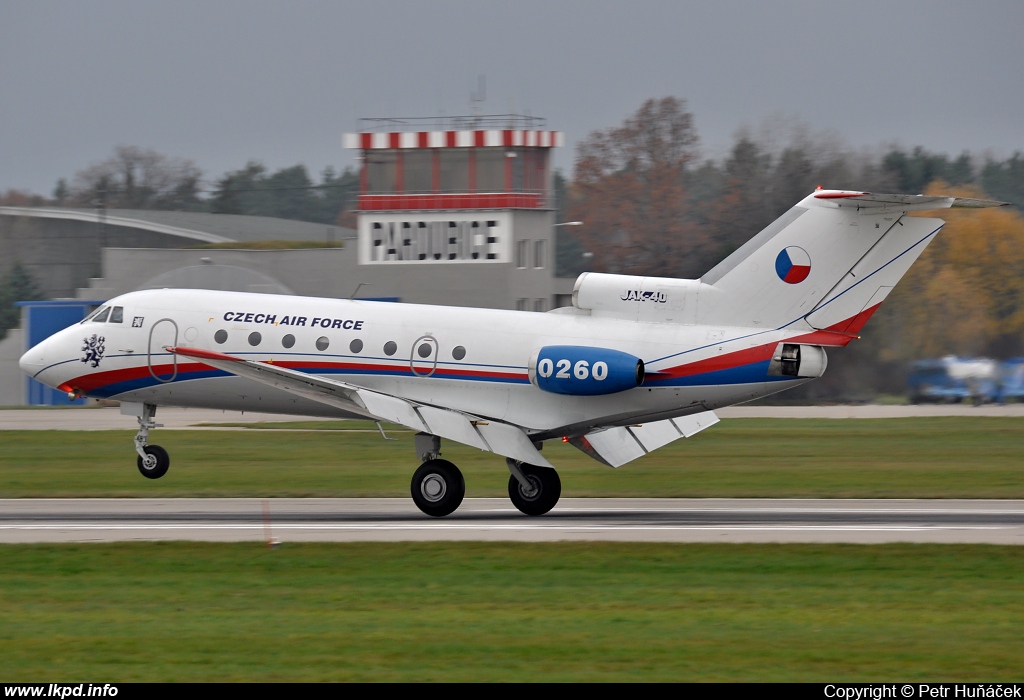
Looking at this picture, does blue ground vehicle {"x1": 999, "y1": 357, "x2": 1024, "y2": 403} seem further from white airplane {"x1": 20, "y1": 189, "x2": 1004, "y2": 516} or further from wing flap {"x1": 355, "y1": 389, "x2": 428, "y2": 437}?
wing flap {"x1": 355, "y1": 389, "x2": 428, "y2": 437}

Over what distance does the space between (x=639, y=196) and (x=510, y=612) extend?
247ft

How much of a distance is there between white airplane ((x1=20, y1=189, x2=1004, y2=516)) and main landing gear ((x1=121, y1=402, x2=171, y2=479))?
1081mm

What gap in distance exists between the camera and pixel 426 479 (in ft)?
72.5

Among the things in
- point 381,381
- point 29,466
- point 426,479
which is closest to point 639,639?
point 426,479

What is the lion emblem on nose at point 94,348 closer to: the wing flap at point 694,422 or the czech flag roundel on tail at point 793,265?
the wing flap at point 694,422

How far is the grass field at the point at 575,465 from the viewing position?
26938 millimetres

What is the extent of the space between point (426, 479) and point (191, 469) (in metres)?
10.9

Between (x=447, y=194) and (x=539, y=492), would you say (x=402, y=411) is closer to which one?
(x=539, y=492)

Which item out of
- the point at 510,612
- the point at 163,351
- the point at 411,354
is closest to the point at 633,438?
the point at 411,354

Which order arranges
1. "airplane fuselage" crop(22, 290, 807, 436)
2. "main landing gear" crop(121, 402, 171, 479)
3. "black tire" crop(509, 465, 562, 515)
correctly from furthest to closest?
"main landing gear" crop(121, 402, 171, 479) → "black tire" crop(509, 465, 562, 515) → "airplane fuselage" crop(22, 290, 807, 436)

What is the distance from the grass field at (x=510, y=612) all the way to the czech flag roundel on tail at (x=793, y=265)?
16.7 ft

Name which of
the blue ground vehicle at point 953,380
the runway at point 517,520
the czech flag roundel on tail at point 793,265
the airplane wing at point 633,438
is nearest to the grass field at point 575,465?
the runway at point 517,520

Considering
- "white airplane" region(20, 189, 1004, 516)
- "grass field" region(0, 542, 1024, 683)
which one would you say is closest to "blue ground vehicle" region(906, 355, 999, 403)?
"white airplane" region(20, 189, 1004, 516)

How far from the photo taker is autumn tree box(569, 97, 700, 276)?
245 ft
